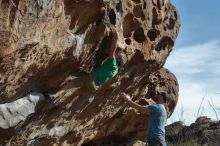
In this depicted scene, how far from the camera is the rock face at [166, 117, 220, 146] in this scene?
53.1 ft

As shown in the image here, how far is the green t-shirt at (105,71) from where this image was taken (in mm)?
9781

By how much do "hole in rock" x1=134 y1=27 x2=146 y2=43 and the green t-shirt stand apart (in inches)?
32.7

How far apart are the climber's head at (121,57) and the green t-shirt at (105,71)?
0.13 metres

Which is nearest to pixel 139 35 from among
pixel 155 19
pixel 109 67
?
pixel 155 19

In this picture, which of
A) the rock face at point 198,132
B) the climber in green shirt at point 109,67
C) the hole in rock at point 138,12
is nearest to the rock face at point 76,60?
the hole in rock at point 138,12

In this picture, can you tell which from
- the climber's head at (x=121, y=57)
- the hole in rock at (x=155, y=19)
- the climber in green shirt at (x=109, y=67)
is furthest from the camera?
the hole in rock at (x=155, y=19)

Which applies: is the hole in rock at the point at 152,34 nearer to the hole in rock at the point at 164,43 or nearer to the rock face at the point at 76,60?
the rock face at the point at 76,60

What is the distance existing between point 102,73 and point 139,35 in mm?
1211

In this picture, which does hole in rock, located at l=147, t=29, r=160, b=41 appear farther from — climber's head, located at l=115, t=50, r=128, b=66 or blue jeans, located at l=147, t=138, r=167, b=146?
blue jeans, located at l=147, t=138, r=167, b=146

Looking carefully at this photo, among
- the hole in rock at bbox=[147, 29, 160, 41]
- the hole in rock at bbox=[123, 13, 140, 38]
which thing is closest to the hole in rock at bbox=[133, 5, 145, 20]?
the hole in rock at bbox=[123, 13, 140, 38]

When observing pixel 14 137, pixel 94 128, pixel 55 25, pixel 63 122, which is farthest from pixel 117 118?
pixel 55 25

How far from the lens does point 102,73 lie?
9852mm

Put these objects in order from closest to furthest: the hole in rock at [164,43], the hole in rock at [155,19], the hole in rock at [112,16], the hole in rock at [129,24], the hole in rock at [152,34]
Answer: the hole in rock at [112,16]
the hole in rock at [129,24]
the hole in rock at [152,34]
the hole in rock at [155,19]
the hole in rock at [164,43]

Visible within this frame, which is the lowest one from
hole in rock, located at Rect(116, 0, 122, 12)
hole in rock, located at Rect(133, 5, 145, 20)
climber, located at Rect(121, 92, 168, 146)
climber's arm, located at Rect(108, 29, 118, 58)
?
climber, located at Rect(121, 92, 168, 146)
